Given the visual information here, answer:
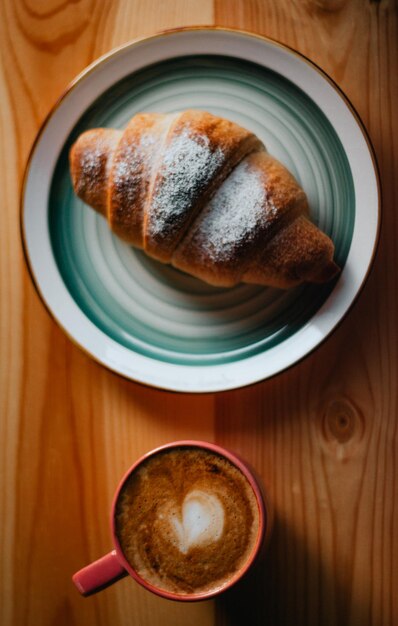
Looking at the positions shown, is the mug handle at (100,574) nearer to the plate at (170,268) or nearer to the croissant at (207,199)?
the plate at (170,268)

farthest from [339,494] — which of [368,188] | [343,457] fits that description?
[368,188]

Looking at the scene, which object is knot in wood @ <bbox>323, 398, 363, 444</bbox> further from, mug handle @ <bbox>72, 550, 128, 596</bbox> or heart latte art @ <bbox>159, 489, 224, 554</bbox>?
mug handle @ <bbox>72, 550, 128, 596</bbox>

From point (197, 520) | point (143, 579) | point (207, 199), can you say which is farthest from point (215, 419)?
point (207, 199)

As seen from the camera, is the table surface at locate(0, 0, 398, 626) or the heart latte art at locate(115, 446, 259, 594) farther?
the table surface at locate(0, 0, 398, 626)

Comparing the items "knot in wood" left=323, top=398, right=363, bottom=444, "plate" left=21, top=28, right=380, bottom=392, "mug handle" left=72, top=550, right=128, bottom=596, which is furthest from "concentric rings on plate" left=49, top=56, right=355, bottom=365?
"mug handle" left=72, top=550, right=128, bottom=596

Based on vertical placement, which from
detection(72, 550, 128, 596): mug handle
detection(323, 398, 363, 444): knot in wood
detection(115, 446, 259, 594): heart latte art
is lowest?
detection(72, 550, 128, 596): mug handle

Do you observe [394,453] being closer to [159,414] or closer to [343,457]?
[343,457]
